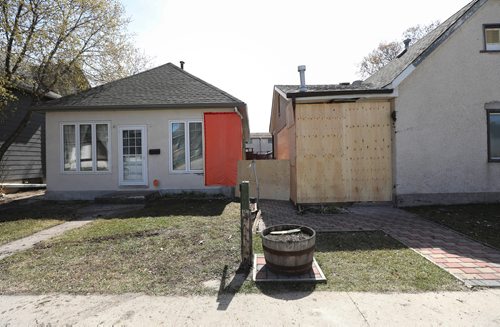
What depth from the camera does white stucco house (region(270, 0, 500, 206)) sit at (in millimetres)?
8430

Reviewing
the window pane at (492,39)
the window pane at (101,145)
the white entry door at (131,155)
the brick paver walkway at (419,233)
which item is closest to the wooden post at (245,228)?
the brick paver walkway at (419,233)

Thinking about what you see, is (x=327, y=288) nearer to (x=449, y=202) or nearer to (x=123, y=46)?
(x=449, y=202)

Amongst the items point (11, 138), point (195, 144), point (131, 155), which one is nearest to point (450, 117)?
point (195, 144)

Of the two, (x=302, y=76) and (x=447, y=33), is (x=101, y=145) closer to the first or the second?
(x=302, y=76)

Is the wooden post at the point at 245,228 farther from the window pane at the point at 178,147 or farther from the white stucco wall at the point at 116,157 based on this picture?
the window pane at the point at 178,147

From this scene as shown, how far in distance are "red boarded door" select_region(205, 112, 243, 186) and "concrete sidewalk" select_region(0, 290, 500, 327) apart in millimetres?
6921

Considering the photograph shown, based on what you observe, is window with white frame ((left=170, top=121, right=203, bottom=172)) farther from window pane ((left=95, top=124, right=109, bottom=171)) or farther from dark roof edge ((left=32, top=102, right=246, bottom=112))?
window pane ((left=95, top=124, right=109, bottom=171))

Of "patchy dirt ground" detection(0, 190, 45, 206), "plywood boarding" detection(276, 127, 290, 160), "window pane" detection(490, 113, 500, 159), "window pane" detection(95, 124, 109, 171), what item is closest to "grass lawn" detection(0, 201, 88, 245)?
"patchy dirt ground" detection(0, 190, 45, 206)

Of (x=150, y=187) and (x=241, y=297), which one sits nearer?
(x=241, y=297)

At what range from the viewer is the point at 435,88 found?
844 cm

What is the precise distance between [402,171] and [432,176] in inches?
36.3

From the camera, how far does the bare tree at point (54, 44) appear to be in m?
10.9

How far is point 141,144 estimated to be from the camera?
10508 mm

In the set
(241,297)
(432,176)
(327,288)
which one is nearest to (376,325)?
(327,288)
